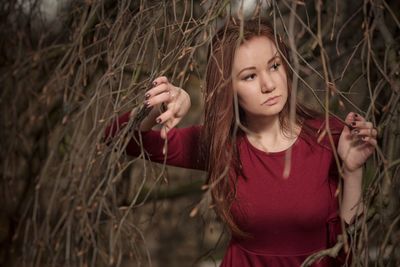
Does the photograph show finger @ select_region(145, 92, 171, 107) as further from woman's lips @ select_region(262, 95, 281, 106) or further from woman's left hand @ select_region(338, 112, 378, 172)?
woman's left hand @ select_region(338, 112, 378, 172)

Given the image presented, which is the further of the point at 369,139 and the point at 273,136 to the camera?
the point at 273,136

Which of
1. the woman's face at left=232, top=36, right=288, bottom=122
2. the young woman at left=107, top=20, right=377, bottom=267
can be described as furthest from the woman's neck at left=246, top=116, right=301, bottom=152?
the woman's face at left=232, top=36, right=288, bottom=122

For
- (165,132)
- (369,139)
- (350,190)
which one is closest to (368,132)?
(369,139)

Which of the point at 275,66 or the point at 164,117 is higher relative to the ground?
the point at 275,66

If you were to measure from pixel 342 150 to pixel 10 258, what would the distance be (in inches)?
74.5

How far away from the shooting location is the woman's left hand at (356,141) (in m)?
1.75

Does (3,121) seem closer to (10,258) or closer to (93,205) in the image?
(10,258)

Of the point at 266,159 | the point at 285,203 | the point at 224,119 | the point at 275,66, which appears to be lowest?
the point at 285,203

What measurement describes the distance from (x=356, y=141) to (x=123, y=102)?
0.82m

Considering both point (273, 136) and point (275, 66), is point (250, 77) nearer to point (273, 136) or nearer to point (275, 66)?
point (275, 66)

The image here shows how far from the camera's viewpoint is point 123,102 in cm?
236

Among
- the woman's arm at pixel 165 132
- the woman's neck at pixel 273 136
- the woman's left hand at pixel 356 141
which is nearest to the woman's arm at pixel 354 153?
the woman's left hand at pixel 356 141

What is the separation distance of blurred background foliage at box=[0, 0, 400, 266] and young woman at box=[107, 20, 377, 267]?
8cm

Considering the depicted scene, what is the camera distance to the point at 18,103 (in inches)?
116
